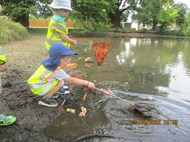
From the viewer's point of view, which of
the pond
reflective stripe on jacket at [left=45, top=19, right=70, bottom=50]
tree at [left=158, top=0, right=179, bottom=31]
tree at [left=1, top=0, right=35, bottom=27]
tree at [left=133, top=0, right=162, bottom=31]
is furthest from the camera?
tree at [left=158, top=0, right=179, bottom=31]

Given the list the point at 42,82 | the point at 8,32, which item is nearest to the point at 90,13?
the point at 8,32

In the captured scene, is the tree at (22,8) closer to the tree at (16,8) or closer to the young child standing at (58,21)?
the tree at (16,8)

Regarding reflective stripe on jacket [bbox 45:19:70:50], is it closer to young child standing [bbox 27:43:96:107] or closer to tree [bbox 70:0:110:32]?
young child standing [bbox 27:43:96:107]

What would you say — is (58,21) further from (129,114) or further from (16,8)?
(16,8)

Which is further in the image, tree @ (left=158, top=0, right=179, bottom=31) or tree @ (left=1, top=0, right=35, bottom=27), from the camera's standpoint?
tree @ (left=158, top=0, right=179, bottom=31)

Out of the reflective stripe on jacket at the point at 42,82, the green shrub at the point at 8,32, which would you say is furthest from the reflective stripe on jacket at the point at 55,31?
the green shrub at the point at 8,32

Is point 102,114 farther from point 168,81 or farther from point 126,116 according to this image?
point 168,81

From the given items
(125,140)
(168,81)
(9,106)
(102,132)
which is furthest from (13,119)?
(168,81)

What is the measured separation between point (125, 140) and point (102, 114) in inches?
31.4

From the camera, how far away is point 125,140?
2811mm

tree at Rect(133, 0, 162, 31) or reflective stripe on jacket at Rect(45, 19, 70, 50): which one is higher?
tree at Rect(133, 0, 162, 31)

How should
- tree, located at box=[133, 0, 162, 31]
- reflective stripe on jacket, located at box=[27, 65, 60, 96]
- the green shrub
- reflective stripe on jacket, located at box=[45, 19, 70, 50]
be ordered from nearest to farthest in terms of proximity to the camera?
1. reflective stripe on jacket, located at box=[27, 65, 60, 96]
2. reflective stripe on jacket, located at box=[45, 19, 70, 50]
3. the green shrub
4. tree, located at box=[133, 0, 162, 31]

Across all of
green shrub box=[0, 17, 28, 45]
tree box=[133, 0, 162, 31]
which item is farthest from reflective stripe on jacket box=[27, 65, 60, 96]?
tree box=[133, 0, 162, 31]

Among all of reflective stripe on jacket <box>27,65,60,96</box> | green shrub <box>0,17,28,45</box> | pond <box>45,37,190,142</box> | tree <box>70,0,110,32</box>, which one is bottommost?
pond <box>45,37,190,142</box>
